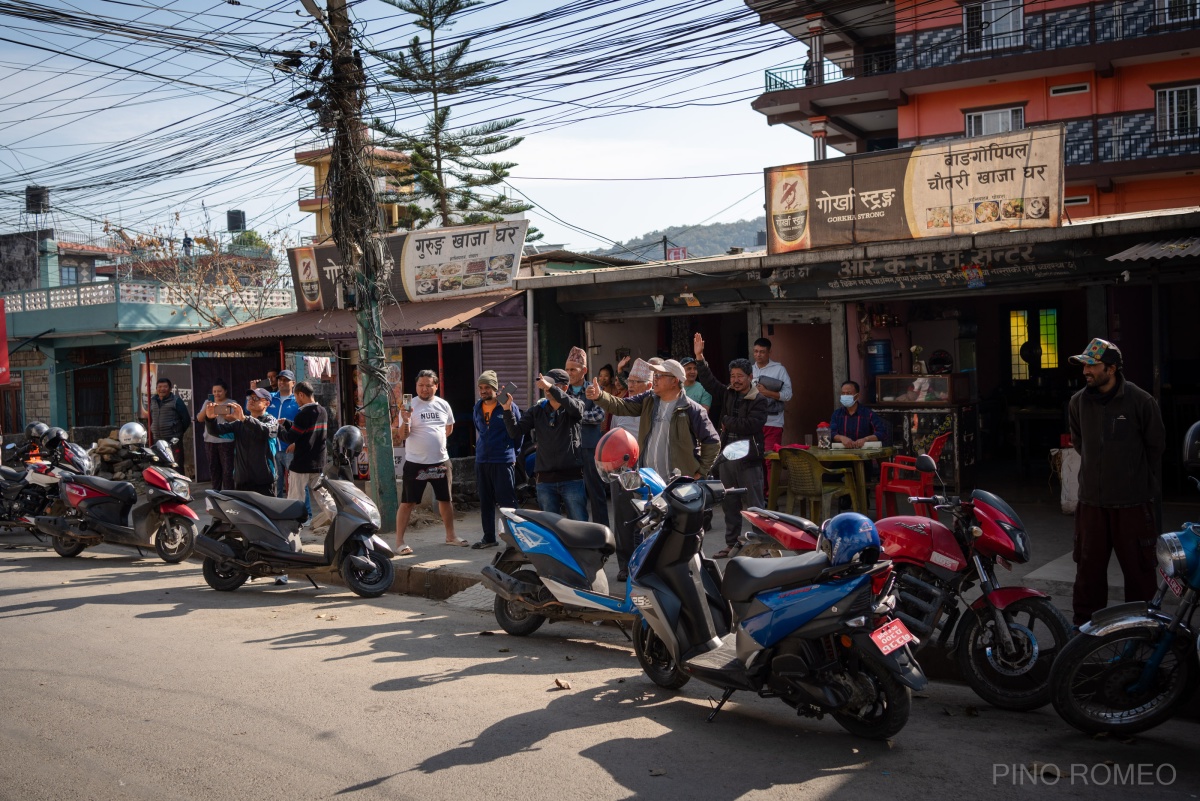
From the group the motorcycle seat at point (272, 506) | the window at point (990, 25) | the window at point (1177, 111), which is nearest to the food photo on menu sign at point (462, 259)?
the motorcycle seat at point (272, 506)

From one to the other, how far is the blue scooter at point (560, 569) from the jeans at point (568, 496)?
171 cm

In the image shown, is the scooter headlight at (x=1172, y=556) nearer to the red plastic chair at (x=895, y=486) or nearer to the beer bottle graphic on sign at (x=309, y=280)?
the red plastic chair at (x=895, y=486)

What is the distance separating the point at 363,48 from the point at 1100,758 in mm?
10458

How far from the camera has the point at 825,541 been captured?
16.0ft

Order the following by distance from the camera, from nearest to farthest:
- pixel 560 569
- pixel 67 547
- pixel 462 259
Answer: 1. pixel 560 569
2. pixel 67 547
3. pixel 462 259

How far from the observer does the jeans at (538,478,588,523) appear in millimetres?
8789

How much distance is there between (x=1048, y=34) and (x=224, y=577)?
26546mm

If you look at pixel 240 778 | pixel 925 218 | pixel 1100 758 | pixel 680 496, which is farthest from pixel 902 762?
pixel 925 218

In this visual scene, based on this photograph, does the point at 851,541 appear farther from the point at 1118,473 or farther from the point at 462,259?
the point at 462,259

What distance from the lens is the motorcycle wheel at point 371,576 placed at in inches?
336

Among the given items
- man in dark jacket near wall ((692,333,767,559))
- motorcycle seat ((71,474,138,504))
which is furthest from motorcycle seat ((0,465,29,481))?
man in dark jacket near wall ((692,333,767,559))

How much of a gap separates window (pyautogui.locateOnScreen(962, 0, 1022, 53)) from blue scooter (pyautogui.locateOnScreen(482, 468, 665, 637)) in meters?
26.4

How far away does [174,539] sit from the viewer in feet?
34.5

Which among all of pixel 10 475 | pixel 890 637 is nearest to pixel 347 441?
pixel 10 475
